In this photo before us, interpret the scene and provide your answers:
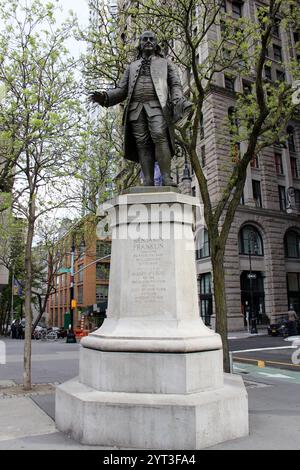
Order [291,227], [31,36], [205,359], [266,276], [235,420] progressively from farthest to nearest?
[291,227] < [266,276] < [31,36] < [205,359] < [235,420]

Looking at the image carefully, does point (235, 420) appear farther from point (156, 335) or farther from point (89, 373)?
point (89, 373)

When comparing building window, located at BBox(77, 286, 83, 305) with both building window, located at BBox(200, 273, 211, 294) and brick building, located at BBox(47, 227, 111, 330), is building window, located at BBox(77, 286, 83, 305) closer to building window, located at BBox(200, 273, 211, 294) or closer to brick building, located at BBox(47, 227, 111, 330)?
brick building, located at BBox(47, 227, 111, 330)

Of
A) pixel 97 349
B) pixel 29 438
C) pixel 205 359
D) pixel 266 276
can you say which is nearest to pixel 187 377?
pixel 205 359

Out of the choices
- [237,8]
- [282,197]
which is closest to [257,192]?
[282,197]

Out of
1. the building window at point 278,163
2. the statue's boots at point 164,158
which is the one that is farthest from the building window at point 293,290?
the statue's boots at point 164,158

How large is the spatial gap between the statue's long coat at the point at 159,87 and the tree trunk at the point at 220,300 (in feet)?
15.7

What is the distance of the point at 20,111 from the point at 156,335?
309 inches

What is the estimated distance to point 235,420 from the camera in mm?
5117

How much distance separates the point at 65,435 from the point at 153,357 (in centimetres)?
154

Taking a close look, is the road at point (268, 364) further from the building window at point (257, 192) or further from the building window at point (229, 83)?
the building window at point (229, 83)

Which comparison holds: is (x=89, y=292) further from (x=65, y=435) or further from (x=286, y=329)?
(x=65, y=435)

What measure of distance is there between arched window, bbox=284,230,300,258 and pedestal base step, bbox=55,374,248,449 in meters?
36.7

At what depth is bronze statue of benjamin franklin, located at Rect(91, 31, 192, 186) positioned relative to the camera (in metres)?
6.75

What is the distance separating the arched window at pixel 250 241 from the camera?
36531mm
